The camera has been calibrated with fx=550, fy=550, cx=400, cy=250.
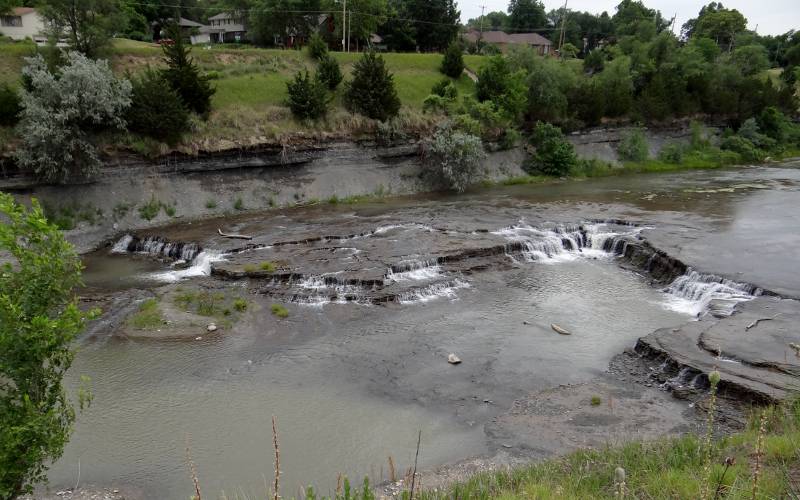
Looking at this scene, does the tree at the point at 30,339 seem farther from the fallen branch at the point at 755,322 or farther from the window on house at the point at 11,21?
the window on house at the point at 11,21

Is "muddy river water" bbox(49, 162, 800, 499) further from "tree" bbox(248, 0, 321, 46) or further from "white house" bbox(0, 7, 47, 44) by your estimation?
"tree" bbox(248, 0, 321, 46)

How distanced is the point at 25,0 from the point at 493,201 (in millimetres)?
43791

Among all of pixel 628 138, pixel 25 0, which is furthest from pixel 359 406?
pixel 25 0

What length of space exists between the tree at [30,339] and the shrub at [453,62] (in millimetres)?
44099

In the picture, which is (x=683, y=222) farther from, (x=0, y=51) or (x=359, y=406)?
(x=0, y=51)

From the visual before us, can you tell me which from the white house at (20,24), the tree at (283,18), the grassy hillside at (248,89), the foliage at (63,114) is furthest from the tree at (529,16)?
the foliage at (63,114)

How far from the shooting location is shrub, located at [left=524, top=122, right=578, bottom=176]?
42.4 m

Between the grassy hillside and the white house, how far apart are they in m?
9.27

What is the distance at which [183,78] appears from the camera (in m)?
32.6

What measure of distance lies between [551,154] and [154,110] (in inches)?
1106

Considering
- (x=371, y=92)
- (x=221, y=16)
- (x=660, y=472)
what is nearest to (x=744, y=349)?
(x=660, y=472)

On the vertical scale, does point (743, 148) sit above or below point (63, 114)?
below

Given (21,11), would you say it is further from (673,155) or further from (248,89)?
(673,155)

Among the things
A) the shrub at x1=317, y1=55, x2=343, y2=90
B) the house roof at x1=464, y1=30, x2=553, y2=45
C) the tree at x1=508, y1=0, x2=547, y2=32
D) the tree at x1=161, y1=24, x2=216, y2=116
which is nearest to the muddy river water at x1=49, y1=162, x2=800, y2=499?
the tree at x1=161, y1=24, x2=216, y2=116
